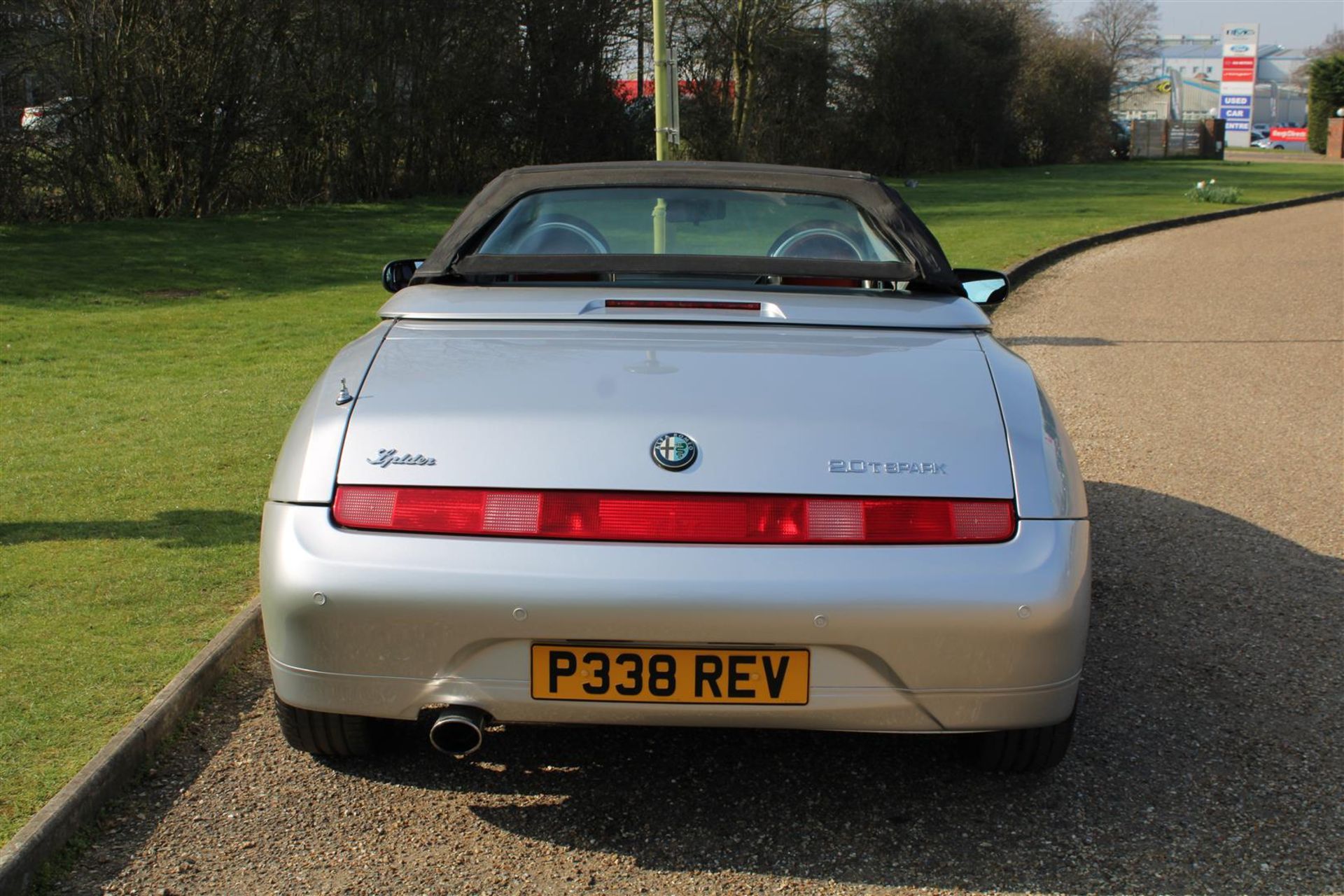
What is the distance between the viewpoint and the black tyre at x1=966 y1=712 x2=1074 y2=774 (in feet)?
10.5

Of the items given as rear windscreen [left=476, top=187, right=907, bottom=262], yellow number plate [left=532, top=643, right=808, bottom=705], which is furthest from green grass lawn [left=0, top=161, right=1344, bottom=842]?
rear windscreen [left=476, top=187, right=907, bottom=262]

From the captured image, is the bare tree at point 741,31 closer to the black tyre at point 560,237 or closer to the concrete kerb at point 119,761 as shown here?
the black tyre at point 560,237

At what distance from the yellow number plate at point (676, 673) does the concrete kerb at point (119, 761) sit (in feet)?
3.64

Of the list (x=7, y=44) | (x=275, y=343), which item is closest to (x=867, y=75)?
(x=7, y=44)

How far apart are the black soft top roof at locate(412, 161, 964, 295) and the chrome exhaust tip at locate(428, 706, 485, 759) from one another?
4.85ft

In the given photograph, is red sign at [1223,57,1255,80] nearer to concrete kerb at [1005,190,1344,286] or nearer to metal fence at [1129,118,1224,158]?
metal fence at [1129,118,1224,158]

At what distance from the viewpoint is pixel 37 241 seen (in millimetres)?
16312

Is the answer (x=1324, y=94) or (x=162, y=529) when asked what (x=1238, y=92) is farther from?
(x=162, y=529)

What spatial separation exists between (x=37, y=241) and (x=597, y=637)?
15724mm

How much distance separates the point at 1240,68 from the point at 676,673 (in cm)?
10415

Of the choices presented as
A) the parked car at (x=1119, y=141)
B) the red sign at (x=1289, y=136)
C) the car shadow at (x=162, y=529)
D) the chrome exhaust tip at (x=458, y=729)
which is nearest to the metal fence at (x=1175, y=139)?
the parked car at (x=1119, y=141)

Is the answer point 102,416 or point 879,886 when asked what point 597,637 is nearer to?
point 879,886

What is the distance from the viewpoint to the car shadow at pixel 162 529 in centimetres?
521

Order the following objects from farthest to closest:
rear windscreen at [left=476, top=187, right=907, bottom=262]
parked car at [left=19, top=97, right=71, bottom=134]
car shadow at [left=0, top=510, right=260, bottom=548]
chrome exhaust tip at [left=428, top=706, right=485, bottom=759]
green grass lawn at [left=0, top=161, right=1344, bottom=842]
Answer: parked car at [left=19, top=97, right=71, bottom=134] → car shadow at [left=0, top=510, right=260, bottom=548] → rear windscreen at [left=476, top=187, right=907, bottom=262] → green grass lawn at [left=0, top=161, right=1344, bottom=842] → chrome exhaust tip at [left=428, top=706, right=485, bottom=759]
